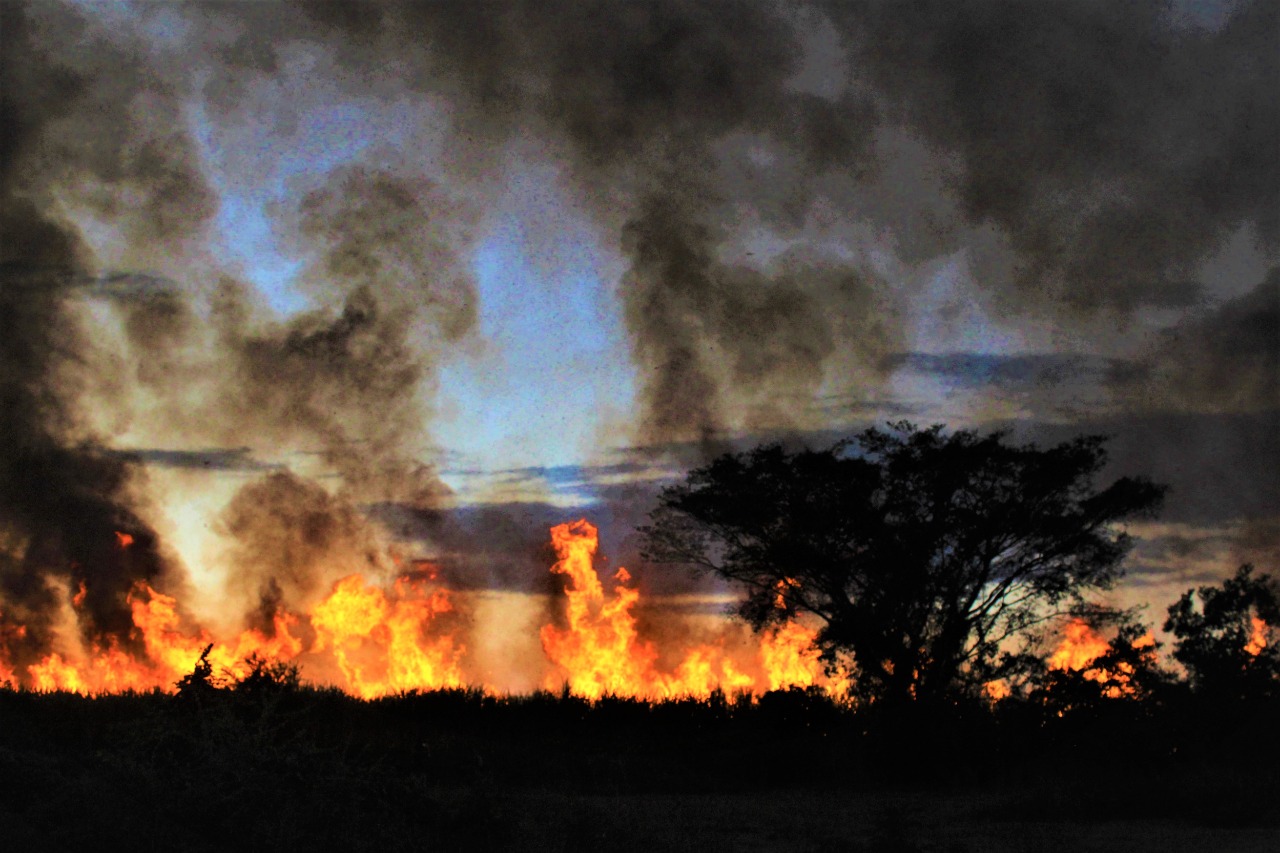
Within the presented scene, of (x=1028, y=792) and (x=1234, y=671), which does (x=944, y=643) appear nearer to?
(x=1234, y=671)

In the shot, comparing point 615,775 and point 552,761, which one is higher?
point 552,761

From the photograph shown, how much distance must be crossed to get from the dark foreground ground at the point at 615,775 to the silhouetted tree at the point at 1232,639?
3.20 feet

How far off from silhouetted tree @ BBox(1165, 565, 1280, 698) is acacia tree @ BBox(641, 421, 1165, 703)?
768cm

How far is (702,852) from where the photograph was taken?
13523 millimetres

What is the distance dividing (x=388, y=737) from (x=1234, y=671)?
16.4m

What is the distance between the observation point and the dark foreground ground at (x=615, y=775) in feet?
36.5

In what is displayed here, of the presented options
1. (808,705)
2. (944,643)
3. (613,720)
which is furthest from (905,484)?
(613,720)

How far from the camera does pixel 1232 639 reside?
941 inches

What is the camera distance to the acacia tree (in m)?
31.8

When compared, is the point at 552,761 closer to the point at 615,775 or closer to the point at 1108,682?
the point at 615,775

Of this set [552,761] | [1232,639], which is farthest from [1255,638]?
[552,761]

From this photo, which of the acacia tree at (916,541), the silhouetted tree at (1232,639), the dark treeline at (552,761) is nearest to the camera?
the dark treeline at (552,761)

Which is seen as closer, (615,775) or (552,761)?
(615,775)

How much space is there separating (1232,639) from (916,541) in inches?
382
